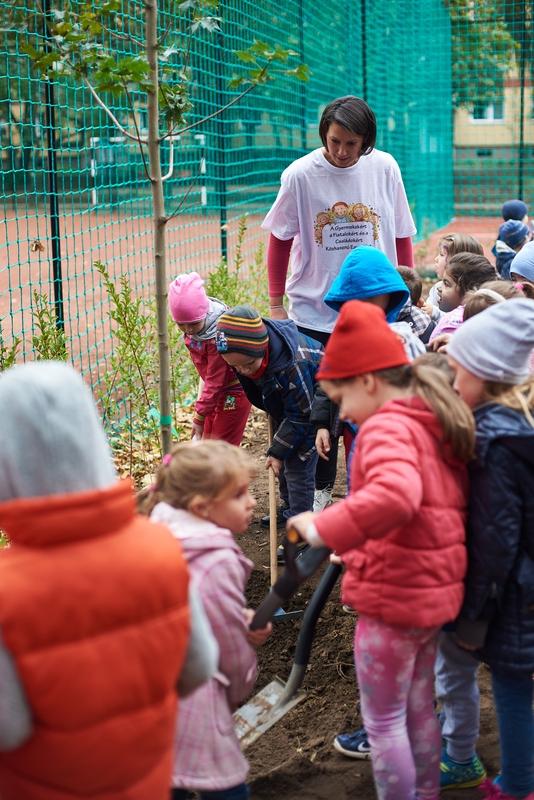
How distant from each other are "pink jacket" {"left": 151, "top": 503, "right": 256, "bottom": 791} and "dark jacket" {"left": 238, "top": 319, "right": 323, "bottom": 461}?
1783mm

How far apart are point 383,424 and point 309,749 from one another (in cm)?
134

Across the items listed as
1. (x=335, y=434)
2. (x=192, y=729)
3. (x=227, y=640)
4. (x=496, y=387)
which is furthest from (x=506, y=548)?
(x=335, y=434)

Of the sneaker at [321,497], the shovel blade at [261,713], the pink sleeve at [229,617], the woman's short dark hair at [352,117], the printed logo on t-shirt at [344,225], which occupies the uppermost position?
the woman's short dark hair at [352,117]

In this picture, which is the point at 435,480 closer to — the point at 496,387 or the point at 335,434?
the point at 496,387

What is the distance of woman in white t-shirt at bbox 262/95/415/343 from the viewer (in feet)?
14.6

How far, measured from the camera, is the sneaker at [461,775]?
2.90 meters

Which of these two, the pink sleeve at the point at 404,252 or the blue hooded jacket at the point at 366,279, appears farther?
the pink sleeve at the point at 404,252

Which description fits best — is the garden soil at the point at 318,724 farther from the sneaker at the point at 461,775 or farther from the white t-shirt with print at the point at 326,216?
the white t-shirt with print at the point at 326,216

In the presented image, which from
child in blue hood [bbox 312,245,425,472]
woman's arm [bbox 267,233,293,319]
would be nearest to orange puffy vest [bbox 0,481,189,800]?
child in blue hood [bbox 312,245,425,472]

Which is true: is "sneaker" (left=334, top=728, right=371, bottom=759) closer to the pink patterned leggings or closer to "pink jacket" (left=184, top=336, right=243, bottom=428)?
the pink patterned leggings

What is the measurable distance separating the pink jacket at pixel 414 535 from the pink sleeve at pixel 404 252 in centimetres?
242

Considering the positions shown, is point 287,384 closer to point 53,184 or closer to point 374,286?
point 374,286

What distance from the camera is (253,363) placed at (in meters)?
4.02

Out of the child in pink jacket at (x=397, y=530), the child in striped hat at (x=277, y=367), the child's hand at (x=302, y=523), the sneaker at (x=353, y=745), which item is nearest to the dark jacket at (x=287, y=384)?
the child in striped hat at (x=277, y=367)
